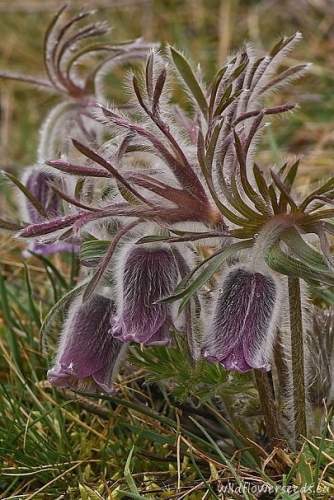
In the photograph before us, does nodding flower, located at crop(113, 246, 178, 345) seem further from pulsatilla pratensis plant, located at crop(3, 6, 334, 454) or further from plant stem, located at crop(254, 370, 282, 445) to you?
plant stem, located at crop(254, 370, 282, 445)

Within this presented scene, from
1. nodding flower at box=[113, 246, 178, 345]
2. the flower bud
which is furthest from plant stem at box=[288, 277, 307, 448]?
the flower bud

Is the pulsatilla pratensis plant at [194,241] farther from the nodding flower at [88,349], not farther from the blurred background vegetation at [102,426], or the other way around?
the blurred background vegetation at [102,426]

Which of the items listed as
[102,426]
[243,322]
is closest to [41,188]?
[102,426]

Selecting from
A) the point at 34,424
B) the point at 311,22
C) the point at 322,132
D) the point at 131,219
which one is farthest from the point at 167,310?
the point at 311,22

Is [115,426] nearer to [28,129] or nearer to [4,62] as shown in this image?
[28,129]

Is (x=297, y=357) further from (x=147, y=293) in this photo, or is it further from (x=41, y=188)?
(x=41, y=188)

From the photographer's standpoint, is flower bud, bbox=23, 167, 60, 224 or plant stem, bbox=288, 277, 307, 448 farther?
flower bud, bbox=23, 167, 60, 224

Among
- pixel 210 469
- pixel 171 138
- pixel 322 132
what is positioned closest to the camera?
pixel 171 138
